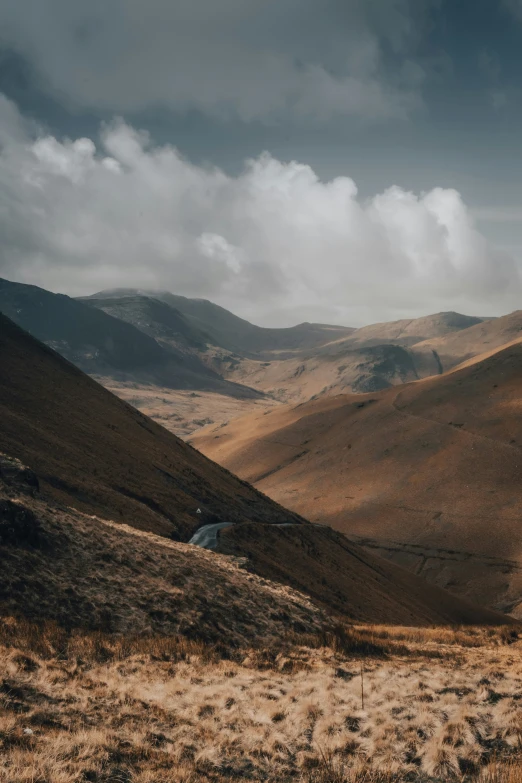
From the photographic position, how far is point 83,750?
383 inches

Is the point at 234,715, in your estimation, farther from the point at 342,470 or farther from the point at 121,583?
the point at 342,470

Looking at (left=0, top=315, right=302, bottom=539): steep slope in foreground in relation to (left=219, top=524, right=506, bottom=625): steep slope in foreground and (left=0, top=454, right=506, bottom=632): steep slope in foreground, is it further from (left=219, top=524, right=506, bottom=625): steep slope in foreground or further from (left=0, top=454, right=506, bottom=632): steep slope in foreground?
(left=0, top=454, right=506, bottom=632): steep slope in foreground

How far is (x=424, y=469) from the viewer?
10388 centimetres

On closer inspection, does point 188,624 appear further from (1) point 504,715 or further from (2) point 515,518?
(2) point 515,518

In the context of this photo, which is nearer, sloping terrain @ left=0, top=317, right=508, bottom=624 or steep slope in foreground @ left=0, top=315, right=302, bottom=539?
sloping terrain @ left=0, top=317, right=508, bottom=624

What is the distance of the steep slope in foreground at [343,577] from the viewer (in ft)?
127

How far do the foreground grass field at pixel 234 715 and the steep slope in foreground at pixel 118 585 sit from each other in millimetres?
1414

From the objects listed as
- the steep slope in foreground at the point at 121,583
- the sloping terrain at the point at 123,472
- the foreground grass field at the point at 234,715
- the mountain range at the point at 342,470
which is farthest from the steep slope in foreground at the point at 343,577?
the foreground grass field at the point at 234,715

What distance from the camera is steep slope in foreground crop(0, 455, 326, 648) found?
18344 mm

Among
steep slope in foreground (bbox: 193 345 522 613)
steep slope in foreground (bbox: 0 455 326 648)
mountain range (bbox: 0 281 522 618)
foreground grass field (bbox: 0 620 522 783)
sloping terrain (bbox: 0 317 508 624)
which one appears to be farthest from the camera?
steep slope in foreground (bbox: 193 345 522 613)

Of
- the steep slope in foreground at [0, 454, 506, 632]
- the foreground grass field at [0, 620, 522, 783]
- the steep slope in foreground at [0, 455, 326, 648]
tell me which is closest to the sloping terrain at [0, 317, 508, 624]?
the steep slope in foreground at [0, 454, 506, 632]

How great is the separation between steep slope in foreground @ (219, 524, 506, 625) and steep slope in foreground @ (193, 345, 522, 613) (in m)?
19.4

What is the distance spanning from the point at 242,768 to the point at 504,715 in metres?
6.22

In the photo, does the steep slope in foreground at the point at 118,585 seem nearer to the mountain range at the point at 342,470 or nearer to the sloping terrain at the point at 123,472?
the sloping terrain at the point at 123,472
